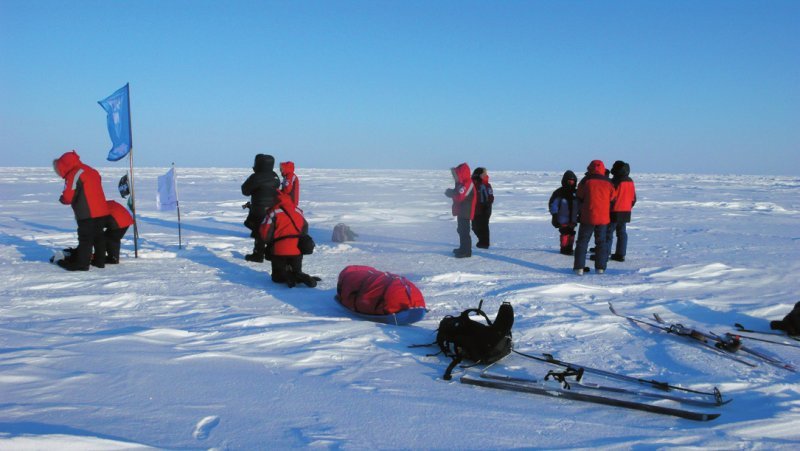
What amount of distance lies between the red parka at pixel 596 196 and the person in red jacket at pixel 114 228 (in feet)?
21.1

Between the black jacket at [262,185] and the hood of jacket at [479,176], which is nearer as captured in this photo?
the black jacket at [262,185]

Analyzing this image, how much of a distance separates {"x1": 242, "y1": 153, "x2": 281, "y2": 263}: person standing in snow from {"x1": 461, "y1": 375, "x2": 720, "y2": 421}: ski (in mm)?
5231

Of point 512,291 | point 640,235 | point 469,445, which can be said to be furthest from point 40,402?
point 640,235

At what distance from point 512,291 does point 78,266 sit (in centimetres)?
564

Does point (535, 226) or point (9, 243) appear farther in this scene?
point (535, 226)

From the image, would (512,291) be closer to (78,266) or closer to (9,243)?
(78,266)

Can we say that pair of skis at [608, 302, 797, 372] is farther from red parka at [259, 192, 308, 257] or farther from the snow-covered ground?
red parka at [259, 192, 308, 257]

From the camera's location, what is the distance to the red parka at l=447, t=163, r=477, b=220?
8.19 m

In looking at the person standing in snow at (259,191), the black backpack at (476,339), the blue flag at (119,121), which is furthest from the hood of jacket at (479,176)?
the blue flag at (119,121)

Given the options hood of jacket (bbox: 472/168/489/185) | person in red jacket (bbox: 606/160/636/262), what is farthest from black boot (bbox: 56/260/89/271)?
person in red jacket (bbox: 606/160/636/262)

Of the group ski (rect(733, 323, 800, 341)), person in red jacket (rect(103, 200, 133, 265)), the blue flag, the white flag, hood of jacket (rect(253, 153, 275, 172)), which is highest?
the blue flag

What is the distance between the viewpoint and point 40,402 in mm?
2789

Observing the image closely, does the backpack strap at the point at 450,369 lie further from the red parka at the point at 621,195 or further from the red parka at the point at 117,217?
the red parka at the point at 117,217

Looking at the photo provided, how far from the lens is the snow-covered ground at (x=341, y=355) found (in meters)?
2.68
